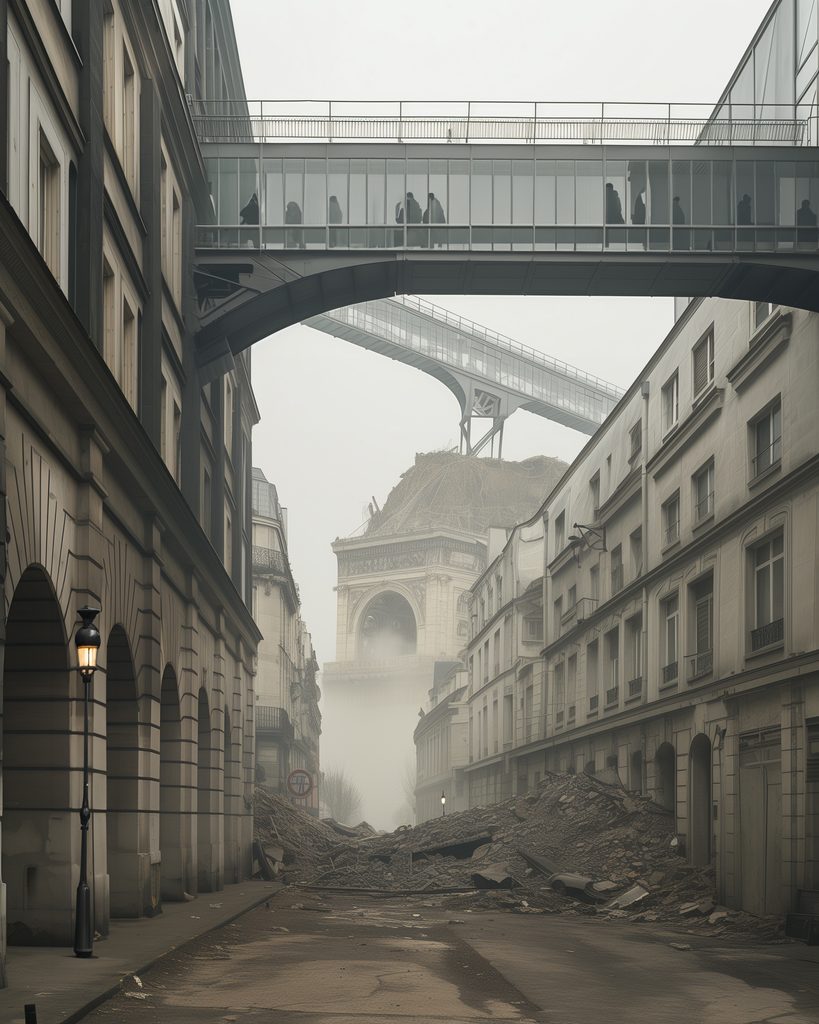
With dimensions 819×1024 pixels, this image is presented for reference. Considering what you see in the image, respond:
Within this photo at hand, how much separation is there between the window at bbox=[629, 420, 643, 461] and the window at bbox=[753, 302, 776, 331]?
1032 centimetres

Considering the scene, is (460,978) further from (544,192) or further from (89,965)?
(544,192)

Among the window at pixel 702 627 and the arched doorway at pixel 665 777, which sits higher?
the window at pixel 702 627

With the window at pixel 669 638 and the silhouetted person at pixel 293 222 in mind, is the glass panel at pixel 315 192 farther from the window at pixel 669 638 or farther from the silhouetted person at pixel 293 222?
the window at pixel 669 638

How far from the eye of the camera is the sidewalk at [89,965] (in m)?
11.8

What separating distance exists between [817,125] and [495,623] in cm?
4356

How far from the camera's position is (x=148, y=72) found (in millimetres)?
24188

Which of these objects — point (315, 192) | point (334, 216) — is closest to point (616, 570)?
point (334, 216)

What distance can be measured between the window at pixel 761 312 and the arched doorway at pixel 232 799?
16.6 metres

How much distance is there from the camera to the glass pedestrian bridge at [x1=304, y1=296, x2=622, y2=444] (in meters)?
110

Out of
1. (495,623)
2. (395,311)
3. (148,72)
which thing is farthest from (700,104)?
(395,311)

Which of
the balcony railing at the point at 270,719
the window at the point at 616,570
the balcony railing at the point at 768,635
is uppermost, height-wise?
the window at the point at 616,570

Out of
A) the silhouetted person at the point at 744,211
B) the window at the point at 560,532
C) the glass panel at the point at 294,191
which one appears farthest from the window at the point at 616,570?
the glass panel at the point at 294,191

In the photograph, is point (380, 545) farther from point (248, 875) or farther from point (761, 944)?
point (761, 944)

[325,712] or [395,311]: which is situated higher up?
[395,311]
